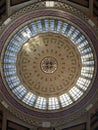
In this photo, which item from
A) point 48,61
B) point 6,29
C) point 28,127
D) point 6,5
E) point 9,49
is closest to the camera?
point 6,5

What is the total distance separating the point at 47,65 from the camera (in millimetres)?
44062

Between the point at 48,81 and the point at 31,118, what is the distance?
9475 mm

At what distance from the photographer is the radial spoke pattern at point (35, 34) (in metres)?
39.2

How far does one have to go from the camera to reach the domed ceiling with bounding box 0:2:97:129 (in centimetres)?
3750

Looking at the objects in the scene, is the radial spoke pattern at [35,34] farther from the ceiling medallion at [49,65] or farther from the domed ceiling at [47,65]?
the ceiling medallion at [49,65]

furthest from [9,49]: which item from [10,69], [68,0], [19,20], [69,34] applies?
[68,0]

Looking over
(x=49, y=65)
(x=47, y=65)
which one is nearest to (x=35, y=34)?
(x=47, y=65)

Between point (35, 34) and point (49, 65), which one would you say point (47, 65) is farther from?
point (35, 34)

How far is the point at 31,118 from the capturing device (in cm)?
3694

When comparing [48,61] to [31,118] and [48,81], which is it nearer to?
[48,81]

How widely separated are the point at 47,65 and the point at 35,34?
202 inches

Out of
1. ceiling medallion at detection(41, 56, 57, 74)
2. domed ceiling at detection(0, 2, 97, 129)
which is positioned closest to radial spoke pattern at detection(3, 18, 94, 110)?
domed ceiling at detection(0, 2, 97, 129)

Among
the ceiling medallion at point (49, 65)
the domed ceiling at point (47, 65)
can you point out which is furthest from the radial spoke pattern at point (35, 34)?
the ceiling medallion at point (49, 65)

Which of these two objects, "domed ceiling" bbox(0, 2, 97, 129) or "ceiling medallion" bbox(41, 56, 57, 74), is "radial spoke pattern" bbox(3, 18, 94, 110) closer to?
"domed ceiling" bbox(0, 2, 97, 129)
